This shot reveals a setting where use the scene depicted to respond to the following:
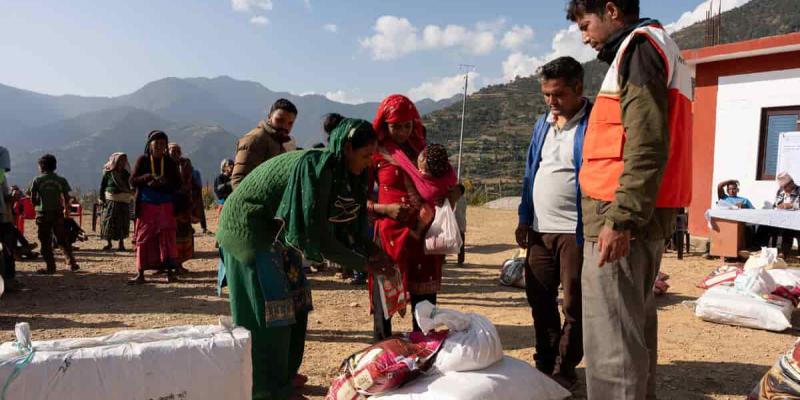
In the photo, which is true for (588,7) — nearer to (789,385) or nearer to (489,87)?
(789,385)

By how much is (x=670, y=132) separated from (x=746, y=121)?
887cm

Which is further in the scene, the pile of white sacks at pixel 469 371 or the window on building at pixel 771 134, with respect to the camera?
the window on building at pixel 771 134

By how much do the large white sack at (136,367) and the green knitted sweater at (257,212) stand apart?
1.20 feet

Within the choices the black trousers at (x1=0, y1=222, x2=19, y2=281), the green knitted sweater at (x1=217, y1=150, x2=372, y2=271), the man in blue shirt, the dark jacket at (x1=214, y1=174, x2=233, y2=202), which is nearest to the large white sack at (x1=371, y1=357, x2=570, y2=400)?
the green knitted sweater at (x1=217, y1=150, x2=372, y2=271)

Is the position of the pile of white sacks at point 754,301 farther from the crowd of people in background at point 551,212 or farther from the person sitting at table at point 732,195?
the person sitting at table at point 732,195

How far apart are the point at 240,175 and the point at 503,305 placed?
110 inches

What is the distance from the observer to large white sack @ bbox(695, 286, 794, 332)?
165 inches

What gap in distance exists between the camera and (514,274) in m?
6.05

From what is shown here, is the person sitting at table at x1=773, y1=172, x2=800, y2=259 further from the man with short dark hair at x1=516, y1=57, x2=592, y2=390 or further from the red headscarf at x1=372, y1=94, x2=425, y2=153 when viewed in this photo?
the red headscarf at x1=372, y1=94, x2=425, y2=153

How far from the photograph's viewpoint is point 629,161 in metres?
1.88

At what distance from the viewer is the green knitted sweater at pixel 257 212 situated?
236 centimetres

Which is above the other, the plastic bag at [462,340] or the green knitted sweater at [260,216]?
the green knitted sweater at [260,216]

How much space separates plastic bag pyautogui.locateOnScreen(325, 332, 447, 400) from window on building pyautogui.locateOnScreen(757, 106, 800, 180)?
28.7 ft

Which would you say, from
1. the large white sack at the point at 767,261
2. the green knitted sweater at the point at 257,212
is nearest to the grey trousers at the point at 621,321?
the green knitted sweater at the point at 257,212
